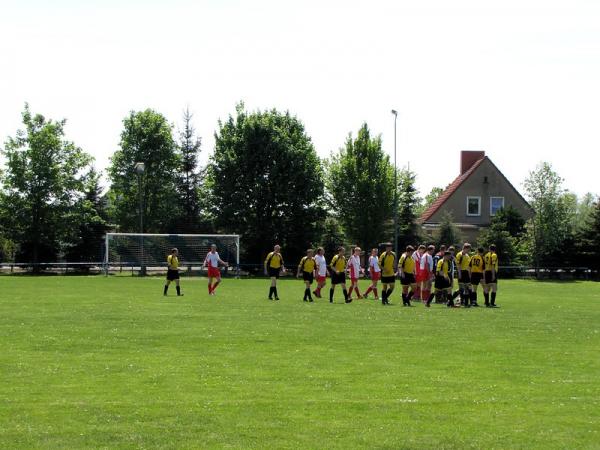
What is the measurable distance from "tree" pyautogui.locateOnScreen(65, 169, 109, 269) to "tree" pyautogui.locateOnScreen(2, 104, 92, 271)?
1.94 ft

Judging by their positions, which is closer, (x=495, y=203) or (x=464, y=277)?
(x=464, y=277)

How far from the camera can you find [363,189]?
7019 centimetres

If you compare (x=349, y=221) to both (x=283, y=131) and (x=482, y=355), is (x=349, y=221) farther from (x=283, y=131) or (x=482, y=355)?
(x=482, y=355)

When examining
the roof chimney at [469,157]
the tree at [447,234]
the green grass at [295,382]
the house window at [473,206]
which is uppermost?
the roof chimney at [469,157]

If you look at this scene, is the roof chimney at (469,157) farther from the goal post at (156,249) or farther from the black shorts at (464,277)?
the black shorts at (464,277)

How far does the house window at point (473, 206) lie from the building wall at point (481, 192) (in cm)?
28

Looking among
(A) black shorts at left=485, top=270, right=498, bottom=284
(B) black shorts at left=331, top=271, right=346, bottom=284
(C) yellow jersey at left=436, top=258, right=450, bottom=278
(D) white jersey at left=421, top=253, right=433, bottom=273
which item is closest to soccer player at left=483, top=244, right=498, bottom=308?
(A) black shorts at left=485, top=270, right=498, bottom=284

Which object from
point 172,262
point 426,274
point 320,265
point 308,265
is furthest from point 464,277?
point 172,262

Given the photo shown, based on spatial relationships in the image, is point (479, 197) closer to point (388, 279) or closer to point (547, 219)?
point (547, 219)

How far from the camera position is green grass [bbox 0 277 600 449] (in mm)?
9312

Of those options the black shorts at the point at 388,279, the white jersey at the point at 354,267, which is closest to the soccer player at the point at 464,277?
the black shorts at the point at 388,279

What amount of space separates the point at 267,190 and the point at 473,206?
78.6 ft

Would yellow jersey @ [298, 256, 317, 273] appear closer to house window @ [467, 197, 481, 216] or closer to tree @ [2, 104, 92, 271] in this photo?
tree @ [2, 104, 92, 271]

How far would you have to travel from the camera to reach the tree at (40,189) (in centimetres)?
6788
